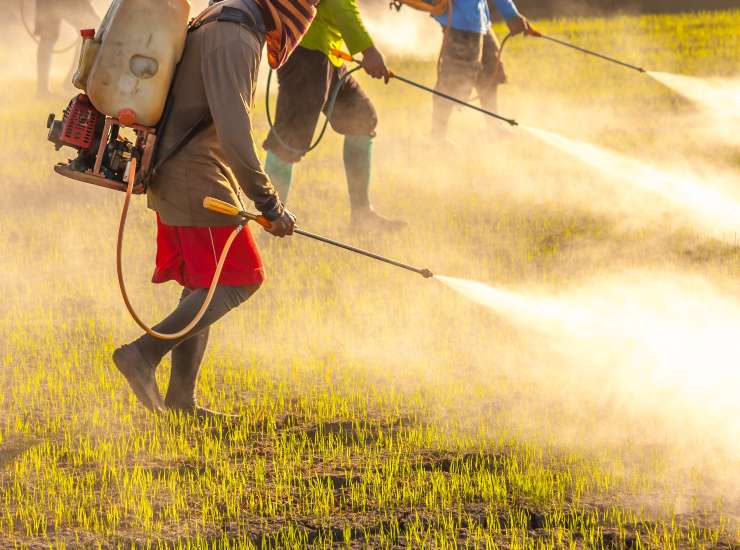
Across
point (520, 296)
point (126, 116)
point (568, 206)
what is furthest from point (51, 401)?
point (568, 206)

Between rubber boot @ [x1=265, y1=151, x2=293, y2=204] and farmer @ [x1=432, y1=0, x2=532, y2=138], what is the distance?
3047mm

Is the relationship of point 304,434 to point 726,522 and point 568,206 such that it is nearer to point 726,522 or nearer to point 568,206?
point 726,522

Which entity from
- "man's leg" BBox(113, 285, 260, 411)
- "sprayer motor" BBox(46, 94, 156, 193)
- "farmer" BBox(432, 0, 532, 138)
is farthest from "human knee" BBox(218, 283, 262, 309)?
"farmer" BBox(432, 0, 532, 138)

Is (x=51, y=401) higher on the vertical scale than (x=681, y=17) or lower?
lower

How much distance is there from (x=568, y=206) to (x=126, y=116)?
5.35 m

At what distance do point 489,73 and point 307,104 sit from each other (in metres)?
3.84

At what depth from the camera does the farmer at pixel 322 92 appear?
24.0ft

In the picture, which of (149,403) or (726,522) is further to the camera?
(149,403)

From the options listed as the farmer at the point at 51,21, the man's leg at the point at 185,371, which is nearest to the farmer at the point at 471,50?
the farmer at the point at 51,21

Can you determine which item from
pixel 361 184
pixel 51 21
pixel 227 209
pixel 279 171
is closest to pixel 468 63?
pixel 361 184

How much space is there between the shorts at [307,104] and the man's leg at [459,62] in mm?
2842

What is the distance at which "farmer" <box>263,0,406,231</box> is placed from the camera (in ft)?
24.0

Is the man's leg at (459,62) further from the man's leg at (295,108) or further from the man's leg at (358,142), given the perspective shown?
the man's leg at (295,108)

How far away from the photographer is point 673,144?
11.1 metres
